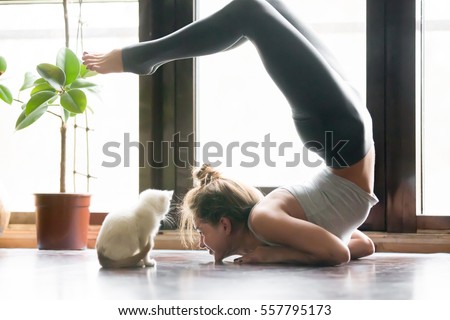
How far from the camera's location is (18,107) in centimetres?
212

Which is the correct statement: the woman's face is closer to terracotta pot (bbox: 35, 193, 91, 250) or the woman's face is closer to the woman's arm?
the woman's arm

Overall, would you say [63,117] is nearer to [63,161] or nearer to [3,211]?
[63,161]

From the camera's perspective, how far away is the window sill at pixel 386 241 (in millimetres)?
1864

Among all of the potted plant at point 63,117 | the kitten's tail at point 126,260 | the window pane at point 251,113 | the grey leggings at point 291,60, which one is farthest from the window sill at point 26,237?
the grey leggings at point 291,60

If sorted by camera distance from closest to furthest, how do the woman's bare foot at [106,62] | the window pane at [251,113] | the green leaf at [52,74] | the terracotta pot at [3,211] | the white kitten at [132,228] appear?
the white kitten at [132,228], the woman's bare foot at [106,62], the green leaf at [52,74], the terracotta pot at [3,211], the window pane at [251,113]

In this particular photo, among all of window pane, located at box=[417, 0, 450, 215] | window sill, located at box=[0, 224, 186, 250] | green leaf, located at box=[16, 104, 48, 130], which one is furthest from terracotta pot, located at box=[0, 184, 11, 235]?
window pane, located at box=[417, 0, 450, 215]

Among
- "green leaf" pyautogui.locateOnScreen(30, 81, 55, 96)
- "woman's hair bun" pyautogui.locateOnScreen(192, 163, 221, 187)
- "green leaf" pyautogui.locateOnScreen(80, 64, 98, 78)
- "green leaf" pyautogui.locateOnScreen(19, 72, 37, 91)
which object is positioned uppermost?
"green leaf" pyautogui.locateOnScreen(80, 64, 98, 78)

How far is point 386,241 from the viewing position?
1869 mm

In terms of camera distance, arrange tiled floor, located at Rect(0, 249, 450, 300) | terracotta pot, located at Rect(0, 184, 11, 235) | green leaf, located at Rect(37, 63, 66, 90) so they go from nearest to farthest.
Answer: tiled floor, located at Rect(0, 249, 450, 300) → green leaf, located at Rect(37, 63, 66, 90) → terracotta pot, located at Rect(0, 184, 11, 235)

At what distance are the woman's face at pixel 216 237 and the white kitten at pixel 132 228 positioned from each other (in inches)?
5.9

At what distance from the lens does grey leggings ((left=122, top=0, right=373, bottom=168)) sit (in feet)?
4.67

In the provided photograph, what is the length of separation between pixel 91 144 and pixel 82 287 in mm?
958

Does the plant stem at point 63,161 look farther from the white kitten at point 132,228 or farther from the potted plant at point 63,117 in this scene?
Result: the white kitten at point 132,228

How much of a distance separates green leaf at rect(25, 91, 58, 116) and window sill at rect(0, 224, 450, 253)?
42cm
